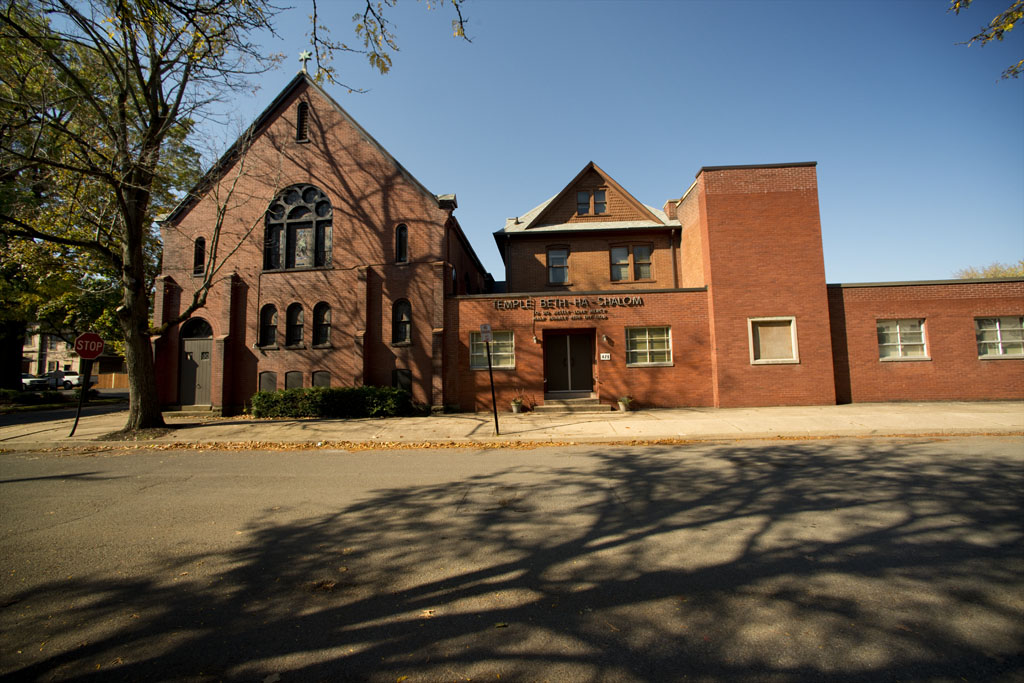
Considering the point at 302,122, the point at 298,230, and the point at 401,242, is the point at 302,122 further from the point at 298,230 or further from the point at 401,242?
the point at 401,242

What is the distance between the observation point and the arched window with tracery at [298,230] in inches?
757

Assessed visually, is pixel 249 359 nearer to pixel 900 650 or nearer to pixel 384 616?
pixel 384 616

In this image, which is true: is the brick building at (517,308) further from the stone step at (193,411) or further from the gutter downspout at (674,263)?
the stone step at (193,411)

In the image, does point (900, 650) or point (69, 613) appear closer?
point (900, 650)

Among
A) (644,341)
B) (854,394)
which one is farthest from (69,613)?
(854,394)

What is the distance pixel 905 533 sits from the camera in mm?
4496

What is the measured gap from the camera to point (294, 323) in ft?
62.0

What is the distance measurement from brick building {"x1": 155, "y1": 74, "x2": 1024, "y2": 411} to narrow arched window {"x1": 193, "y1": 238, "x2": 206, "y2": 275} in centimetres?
9

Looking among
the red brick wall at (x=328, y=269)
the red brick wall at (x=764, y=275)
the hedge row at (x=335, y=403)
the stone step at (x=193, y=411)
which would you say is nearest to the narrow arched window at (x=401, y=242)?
the red brick wall at (x=328, y=269)

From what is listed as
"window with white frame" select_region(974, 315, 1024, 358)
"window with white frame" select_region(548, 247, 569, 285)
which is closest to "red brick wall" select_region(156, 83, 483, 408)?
"window with white frame" select_region(548, 247, 569, 285)

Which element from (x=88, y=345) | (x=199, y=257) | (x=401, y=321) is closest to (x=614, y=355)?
(x=401, y=321)

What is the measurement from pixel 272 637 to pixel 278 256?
63.1 feet

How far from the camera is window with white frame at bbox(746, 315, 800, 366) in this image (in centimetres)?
1628

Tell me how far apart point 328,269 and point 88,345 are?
25.6ft
